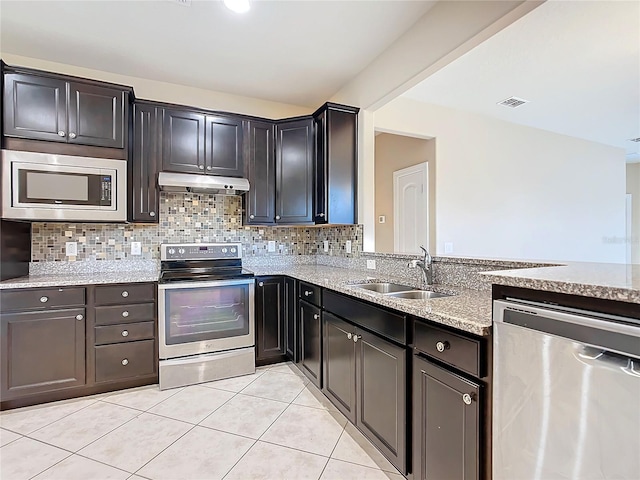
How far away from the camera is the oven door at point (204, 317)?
8.72 feet

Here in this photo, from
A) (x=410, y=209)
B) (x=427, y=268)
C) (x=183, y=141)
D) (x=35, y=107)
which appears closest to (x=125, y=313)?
(x=183, y=141)

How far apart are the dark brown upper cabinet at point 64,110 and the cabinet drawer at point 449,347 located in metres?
2.71

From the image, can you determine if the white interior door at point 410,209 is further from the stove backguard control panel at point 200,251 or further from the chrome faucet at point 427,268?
the stove backguard control panel at point 200,251

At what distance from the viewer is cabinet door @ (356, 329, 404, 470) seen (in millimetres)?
1549

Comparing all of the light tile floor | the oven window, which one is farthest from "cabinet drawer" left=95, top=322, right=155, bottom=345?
the light tile floor

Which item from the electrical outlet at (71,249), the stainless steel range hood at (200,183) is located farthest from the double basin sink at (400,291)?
the electrical outlet at (71,249)

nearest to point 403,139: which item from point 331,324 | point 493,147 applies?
point 493,147

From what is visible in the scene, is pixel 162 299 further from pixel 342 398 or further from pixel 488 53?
pixel 488 53

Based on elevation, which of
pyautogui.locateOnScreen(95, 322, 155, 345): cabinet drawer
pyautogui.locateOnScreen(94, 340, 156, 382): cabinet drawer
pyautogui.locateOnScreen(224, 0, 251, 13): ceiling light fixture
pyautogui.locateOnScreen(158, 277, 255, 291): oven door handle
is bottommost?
pyautogui.locateOnScreen(94, 340, 156, 382): cabinet drawer

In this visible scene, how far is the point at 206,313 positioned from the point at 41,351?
1.14 metres

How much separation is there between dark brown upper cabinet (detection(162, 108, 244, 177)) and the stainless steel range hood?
0.12 meters

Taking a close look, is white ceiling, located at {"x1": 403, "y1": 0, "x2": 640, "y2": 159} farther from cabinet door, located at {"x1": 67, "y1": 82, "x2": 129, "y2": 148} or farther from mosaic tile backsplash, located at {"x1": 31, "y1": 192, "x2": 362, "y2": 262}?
cabinet door, located at {"x1": 67, "y1": 82, "x2": 129, "y2": 148}

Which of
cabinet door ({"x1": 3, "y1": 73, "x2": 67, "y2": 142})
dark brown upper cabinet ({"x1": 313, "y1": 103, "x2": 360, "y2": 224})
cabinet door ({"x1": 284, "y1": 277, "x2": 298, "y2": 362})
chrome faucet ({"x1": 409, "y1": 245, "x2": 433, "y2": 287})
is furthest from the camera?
dark brown upper cabinet ({"x1": 313, "y1": 103, "x2": 360, "y2": 224})

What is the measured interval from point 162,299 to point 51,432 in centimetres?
102
